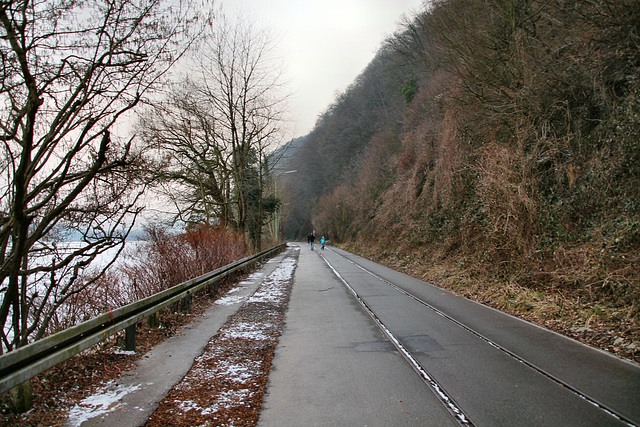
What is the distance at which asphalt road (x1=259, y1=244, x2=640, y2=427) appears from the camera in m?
4.02

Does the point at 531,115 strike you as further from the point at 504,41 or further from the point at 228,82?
the point at 228,82

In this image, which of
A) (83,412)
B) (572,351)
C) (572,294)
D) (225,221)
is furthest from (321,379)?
(225,221)

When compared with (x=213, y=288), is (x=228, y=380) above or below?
below

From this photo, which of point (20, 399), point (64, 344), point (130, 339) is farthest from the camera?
point (130, 339)

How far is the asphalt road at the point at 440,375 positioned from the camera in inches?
158

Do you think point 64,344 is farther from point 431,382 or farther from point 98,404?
point 431,382

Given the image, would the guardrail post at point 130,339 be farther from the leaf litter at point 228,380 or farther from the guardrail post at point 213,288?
the guardrail post at point 213,288

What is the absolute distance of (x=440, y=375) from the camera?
16.8 feet

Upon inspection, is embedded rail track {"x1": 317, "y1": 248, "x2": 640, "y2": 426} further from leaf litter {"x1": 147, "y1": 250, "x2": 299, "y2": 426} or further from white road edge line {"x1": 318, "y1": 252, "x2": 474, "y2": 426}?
leaf litter {"x1": 147, "y1": 250, "x2": 299, "y2": 426}

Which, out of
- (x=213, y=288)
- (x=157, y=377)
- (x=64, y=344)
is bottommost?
(x=157, y=377)

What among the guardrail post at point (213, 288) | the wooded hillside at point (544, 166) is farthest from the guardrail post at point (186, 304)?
the wooded hillside at point (544, 166)

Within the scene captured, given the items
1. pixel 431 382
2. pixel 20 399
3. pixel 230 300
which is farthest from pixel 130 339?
pixel 230 300

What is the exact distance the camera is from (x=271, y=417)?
4043 mm

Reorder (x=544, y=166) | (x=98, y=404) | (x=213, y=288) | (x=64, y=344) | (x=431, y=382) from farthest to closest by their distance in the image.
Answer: (x=544, y=166) → (x=213, y=288) → (x=431, y=382) → (x=64, y=344) → (x=98, y=404)
